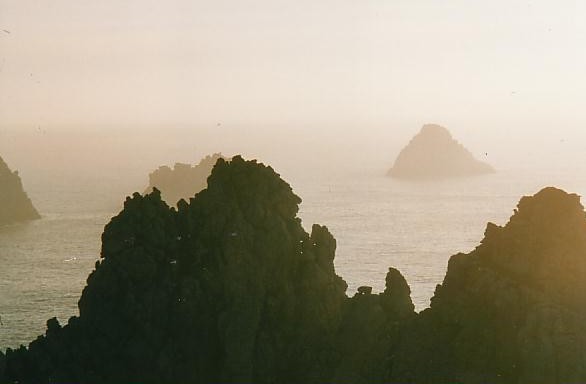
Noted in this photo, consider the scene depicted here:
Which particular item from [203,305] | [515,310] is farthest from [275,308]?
[515,310]

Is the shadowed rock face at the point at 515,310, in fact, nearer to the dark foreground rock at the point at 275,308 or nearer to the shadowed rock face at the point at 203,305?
the dark foreground rock at the point at 275,308

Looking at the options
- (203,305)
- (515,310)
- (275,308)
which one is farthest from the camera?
(275,308)

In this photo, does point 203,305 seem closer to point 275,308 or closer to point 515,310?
point 275,308

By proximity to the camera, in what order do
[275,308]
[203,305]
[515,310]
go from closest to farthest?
1. [515,310]
2. [203,305]
3. [275,308]

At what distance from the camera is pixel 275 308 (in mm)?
75188

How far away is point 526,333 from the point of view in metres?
68.4

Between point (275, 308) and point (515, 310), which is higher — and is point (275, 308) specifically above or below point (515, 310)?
below

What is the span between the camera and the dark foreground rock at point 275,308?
234 ft

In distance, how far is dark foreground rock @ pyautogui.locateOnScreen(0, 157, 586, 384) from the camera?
71.2 metres

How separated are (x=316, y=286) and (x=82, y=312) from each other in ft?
71.1

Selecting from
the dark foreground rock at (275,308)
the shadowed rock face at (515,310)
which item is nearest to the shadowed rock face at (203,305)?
the dark foreground rock at (275,308)

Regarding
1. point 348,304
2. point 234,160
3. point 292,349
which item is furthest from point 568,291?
point 234,160

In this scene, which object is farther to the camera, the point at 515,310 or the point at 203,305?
the point at 203,305

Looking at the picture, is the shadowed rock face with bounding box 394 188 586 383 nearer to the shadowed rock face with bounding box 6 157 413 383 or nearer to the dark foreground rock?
the dark foreground rock
